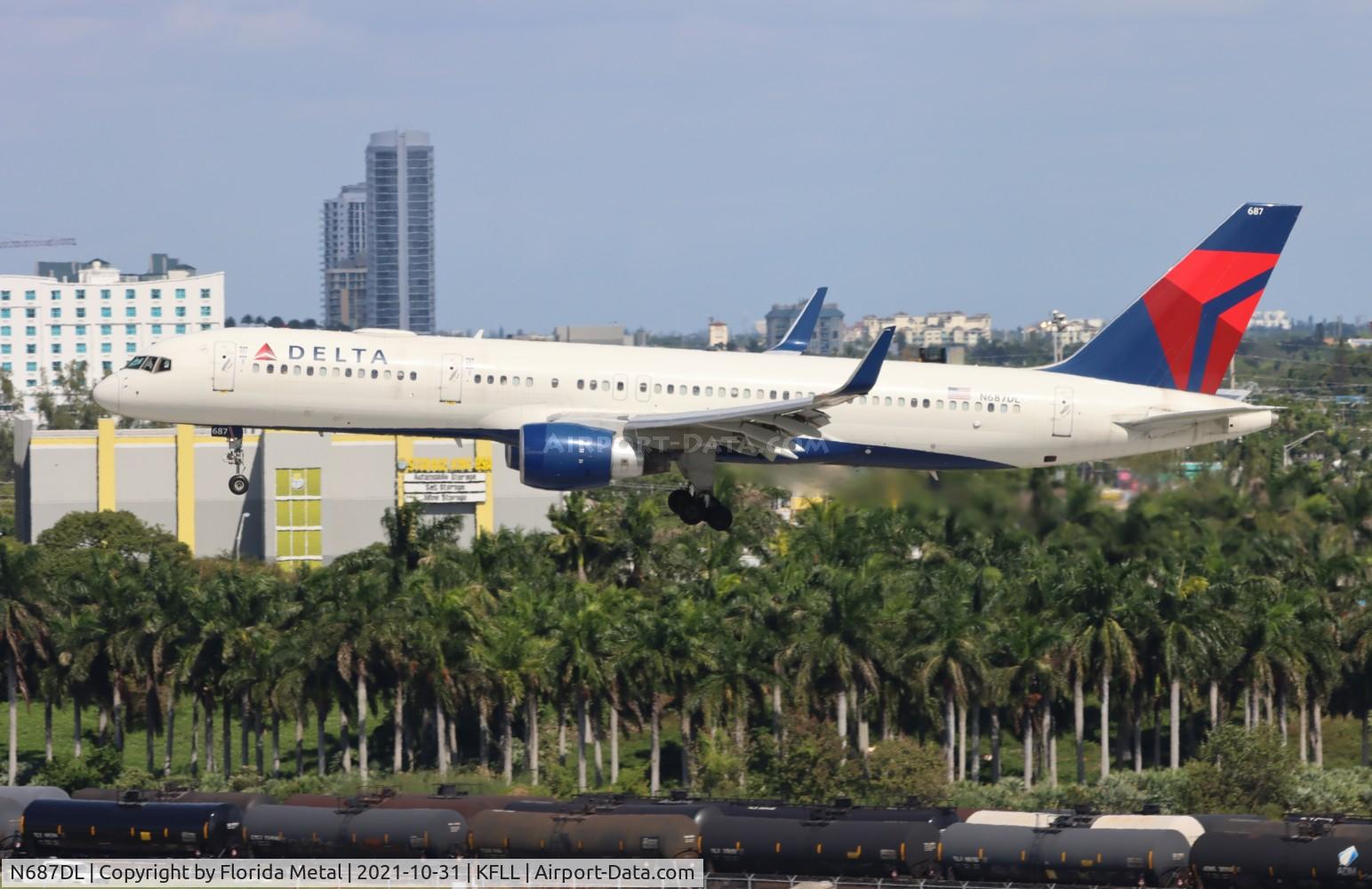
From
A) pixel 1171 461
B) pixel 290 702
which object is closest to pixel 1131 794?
pixel 1171 461

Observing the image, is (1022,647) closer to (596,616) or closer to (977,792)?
(977,792)

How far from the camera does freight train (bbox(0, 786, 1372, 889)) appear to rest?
50875mm

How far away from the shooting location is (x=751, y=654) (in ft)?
256

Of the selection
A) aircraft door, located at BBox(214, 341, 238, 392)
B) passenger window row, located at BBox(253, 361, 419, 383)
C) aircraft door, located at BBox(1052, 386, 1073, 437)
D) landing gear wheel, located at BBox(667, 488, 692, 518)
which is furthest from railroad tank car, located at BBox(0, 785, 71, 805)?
aircraft door, located at BBox(1052, 386, 1073, 437)

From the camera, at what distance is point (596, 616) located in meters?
78.2

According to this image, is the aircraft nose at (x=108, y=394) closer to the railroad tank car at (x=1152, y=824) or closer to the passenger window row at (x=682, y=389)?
the passenger window row at (x=682, y=389)

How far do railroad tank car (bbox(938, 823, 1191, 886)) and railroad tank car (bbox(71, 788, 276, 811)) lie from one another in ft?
69.7

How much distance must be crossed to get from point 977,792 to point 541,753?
867 inches

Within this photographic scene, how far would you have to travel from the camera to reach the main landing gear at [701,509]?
47.5 meters

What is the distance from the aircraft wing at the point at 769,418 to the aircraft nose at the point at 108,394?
11267 millimetres

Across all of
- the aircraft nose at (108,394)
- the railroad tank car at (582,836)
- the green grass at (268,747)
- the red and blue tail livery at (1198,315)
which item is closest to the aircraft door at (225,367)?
the aircraft nose at (108,394)

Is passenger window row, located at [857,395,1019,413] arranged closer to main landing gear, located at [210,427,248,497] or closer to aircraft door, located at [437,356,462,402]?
aircraft door, located at [437,356,462,402]

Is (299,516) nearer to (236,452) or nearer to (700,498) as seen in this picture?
(236,452)

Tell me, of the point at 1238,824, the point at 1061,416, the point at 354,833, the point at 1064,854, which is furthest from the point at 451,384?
the point at 1238,824
